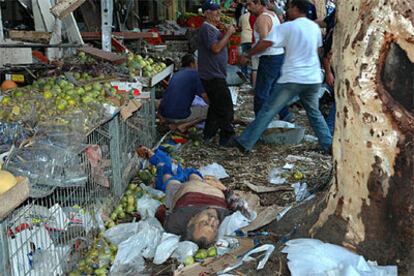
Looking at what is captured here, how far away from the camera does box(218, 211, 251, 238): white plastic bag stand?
14.0 ft

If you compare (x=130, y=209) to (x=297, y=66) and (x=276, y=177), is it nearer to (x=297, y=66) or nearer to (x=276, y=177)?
(x=276, y=177)

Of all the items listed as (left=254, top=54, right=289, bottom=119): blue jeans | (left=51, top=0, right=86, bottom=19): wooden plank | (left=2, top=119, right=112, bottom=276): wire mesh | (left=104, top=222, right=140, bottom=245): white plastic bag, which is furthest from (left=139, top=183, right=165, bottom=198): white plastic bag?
(left=254, top=54, right=289, bottom=119): blue jeans

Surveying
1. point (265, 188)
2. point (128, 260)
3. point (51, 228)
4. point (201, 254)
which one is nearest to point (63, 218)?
point (51, 228)

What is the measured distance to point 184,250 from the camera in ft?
13.2

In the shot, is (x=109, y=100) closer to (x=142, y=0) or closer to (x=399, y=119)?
(x=399, y=119)

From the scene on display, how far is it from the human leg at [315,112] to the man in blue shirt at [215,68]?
109 cm

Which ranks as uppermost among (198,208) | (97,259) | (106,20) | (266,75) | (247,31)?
(106,20)

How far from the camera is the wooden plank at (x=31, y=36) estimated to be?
24.5 feet

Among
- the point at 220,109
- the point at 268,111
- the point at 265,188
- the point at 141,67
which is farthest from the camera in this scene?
the point at 220,109

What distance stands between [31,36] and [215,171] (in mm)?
3424

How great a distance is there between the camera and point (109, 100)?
519 centimetres

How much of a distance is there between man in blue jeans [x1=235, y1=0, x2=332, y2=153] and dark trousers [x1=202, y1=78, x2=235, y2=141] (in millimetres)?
606

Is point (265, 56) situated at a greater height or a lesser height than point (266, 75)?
greater

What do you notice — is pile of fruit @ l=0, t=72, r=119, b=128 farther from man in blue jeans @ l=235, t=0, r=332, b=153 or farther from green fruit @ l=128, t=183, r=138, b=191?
man in blue jeans @ l=235, t=0, r=332, b=153
